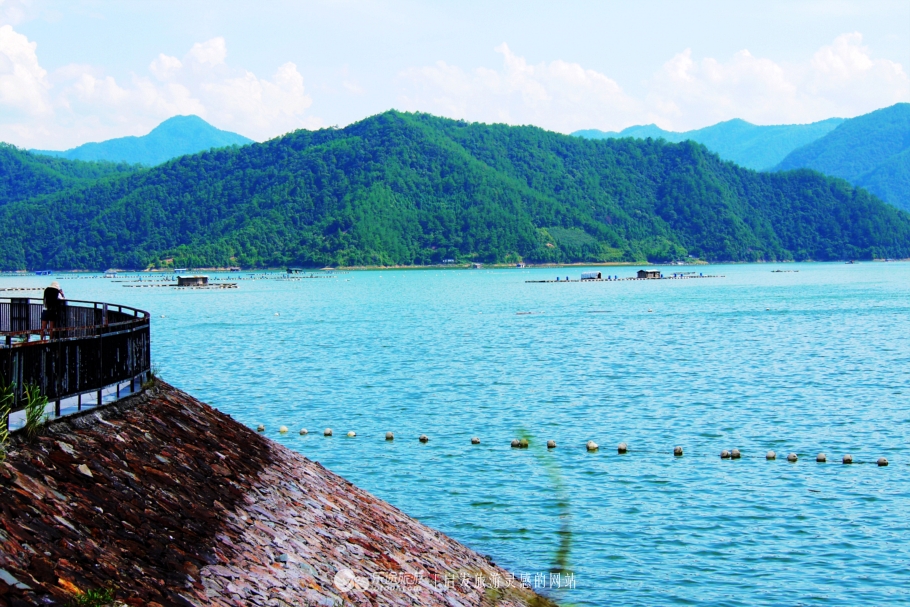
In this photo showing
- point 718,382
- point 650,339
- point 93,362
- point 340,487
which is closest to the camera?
point 93,362

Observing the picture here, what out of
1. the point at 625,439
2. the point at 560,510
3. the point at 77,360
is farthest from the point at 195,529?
the point at 625,439

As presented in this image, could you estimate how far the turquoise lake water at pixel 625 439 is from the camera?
19.4 metres

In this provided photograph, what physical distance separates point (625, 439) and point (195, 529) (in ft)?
67.8

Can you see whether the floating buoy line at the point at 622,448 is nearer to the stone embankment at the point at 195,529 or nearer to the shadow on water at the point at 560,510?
the shadow on water at the point at 560,510

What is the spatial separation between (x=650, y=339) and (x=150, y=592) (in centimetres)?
6724

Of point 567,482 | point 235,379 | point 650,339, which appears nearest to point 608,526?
point 567,482

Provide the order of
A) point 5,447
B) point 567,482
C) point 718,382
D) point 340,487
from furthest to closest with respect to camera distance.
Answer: point 718,382, point 567,482, point 340,487, point 5,447

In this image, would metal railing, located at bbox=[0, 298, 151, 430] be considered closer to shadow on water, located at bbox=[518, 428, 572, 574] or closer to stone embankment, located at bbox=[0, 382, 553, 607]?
stone embankment, located at bbox=[0, 382, 553, 607]

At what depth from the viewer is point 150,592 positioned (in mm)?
11016

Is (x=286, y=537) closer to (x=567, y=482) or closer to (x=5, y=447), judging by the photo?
(x=5, y=447)

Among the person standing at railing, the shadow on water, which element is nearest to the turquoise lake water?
the shadow on water

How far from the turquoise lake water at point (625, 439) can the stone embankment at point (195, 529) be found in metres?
3.00

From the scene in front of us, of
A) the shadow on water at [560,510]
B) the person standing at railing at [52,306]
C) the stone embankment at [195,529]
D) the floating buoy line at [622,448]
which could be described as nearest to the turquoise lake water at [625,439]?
the shadow on water at [560,510]

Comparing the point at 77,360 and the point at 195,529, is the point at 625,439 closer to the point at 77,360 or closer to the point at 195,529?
the point at 77,360
